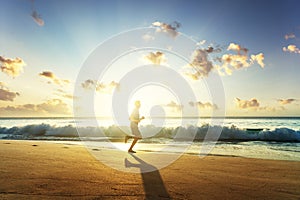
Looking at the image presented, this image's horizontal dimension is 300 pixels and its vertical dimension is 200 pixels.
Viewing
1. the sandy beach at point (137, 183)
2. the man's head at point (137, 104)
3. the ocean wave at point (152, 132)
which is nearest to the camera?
the sandy beach at point (137, 183)

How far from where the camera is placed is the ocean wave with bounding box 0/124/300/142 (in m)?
19.9

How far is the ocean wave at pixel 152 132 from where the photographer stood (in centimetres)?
1992

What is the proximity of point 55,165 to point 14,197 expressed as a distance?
95.0 inches

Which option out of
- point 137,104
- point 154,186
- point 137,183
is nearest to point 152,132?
point 137,104

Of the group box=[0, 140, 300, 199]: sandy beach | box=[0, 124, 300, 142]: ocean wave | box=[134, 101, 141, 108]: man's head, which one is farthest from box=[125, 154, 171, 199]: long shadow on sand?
box=[0, 124, 300, 142]: ocean wave

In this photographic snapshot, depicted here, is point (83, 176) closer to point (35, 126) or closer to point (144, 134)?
point (144, 134)

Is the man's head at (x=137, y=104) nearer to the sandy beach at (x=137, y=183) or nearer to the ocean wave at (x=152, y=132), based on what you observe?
the sandy beach at (x=137, y=183)

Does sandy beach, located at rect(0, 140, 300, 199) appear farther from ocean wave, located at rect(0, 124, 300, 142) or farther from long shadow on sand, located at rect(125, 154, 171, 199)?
ocean wave, located at rect(0, 124, 300, 142)

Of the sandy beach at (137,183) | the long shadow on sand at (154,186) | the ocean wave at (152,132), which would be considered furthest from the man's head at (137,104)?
the ocean wave at (152,132)

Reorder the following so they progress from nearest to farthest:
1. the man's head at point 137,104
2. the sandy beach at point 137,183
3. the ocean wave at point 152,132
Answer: the sandy beach at point 137,183 → the man's head at point 137,104 → the ocean wave at point 152,132

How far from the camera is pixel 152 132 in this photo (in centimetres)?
2470

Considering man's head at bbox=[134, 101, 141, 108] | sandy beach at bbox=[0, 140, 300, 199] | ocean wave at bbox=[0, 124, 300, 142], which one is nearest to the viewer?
sandy beach at bbox=[0, 140, 300, 199]

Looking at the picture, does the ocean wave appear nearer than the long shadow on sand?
No

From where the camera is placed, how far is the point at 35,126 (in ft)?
84.6
